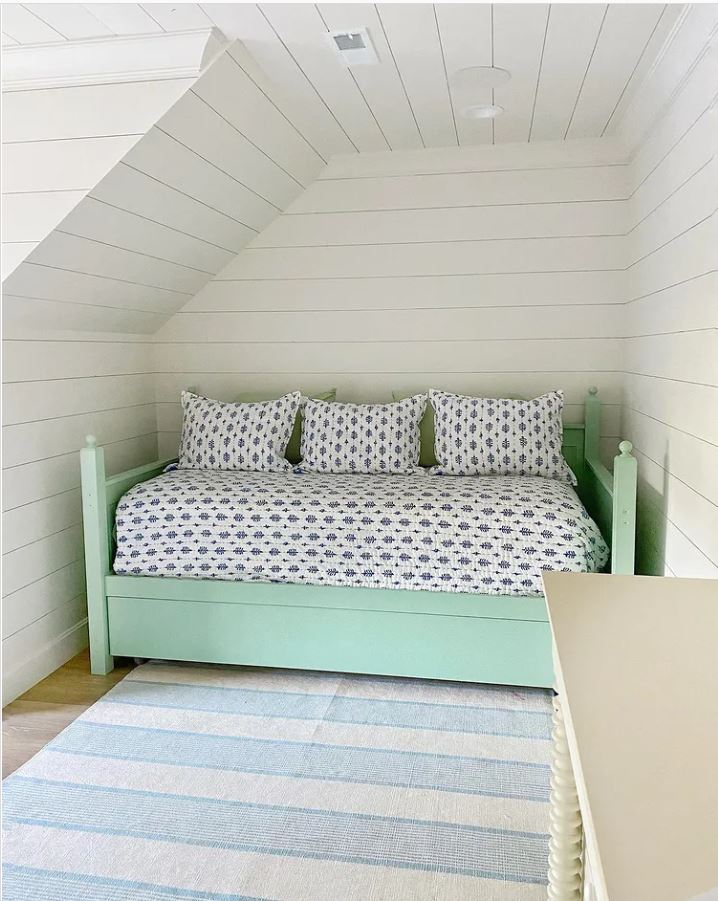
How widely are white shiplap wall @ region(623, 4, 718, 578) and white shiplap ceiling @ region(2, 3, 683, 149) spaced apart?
0.43 ft

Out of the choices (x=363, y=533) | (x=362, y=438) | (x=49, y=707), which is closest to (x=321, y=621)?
(x=363, y=533)

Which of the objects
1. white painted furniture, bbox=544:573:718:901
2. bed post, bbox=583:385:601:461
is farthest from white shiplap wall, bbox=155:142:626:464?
white painted furniture, bbox=544:573:718:901

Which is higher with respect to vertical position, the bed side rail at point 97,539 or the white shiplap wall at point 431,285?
the white shiplap wall at point 431,285

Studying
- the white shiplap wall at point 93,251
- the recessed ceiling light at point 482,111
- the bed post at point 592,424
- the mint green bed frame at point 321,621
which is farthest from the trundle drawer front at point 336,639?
the recessed ceiling light at point 482,111

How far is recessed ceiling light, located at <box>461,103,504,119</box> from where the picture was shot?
9.05 feet

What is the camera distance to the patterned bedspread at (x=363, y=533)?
2.49 meters

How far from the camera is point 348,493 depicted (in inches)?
107

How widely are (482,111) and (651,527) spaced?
1.63 metres

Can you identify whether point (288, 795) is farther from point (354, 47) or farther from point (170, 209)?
point (354, 47)

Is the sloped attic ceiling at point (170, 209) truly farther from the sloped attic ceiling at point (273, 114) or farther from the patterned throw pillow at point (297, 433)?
the patterned throw pillow at point (297, 433)

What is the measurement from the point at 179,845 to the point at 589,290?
262 cm

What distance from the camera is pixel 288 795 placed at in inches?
78.2

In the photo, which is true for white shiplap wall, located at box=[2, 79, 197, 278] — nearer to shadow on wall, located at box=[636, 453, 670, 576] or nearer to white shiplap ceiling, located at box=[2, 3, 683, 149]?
white shiplap ceiling, located at box=[2, 3, 683, 149]

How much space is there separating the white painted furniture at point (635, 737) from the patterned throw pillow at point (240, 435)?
1912mm
